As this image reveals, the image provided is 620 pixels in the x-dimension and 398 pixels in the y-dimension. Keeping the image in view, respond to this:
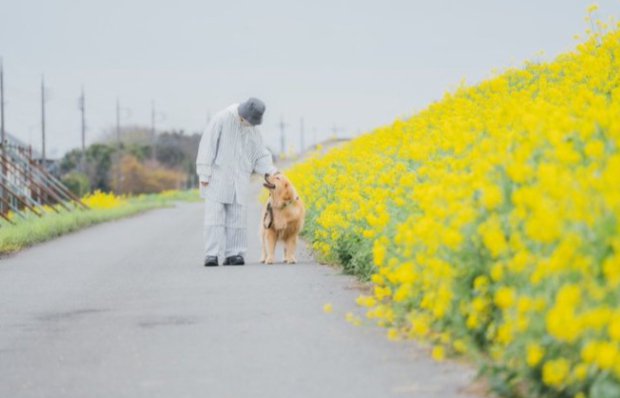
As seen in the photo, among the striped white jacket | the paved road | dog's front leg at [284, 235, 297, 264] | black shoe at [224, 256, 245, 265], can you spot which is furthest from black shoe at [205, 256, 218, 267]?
dog's front leg at [284, 235, 297, 264]

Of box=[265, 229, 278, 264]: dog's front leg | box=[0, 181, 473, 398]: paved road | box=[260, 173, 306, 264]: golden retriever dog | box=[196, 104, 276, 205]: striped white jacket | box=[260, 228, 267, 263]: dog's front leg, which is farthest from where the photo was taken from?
box=[196, 104, 276, 205]: striped white jacket

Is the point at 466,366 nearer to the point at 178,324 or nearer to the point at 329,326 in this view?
the point at 329,326

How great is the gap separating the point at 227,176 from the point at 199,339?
5.74 metres

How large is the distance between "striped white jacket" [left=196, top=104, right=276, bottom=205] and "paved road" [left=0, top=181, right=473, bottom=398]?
3.41 ft

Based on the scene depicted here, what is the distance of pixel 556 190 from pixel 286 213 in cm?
787

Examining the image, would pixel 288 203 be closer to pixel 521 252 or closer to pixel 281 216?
pixel 281 216

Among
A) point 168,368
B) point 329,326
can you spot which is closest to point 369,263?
point 329,326

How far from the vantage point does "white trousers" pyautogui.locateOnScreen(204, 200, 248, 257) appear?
40.9ft

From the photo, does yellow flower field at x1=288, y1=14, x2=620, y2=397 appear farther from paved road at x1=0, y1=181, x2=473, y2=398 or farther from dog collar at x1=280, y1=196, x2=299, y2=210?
dog collar at x1=280, y1=196, x2=299, y2=210

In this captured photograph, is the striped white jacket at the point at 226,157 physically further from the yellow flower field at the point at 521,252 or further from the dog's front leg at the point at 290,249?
the yellow flower field at the point at 521,252

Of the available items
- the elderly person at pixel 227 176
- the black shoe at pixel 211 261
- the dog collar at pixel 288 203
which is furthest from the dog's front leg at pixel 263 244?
the black shoe at pixel 211 261

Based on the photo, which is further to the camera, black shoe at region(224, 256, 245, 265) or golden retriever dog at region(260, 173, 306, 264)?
black shoe at region(224, 256, 245, 265)

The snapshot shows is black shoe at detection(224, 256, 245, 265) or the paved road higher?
black shoe at detection(224, 256, 245, 265)

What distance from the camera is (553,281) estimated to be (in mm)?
4379
